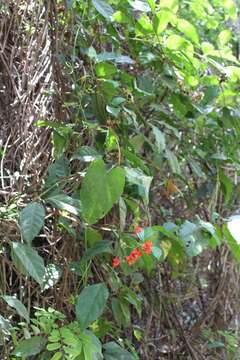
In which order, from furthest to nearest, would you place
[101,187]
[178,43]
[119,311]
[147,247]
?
1. [178,43]
2. [119,311]
3. [147,247]
4. [101,187]

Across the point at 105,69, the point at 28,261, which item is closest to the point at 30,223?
the point at 28,261

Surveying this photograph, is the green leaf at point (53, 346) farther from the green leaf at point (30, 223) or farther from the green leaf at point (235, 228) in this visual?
the green leaf at point (235, 228)

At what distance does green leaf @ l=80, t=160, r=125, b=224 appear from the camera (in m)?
1.02

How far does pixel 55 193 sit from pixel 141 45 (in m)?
0.64

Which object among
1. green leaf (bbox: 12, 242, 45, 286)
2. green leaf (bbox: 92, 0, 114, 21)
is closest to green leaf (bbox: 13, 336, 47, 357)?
green leaf (bbox: 12, 242, 45, 286)

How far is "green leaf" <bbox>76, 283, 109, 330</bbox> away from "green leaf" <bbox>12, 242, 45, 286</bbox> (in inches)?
4.1

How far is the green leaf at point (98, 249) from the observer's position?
47.0 inches

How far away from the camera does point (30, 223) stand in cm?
104

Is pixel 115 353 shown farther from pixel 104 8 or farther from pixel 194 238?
pixel 104 8

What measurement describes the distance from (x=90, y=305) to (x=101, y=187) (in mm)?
242

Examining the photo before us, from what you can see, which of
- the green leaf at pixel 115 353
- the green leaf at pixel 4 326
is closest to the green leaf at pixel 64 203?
the green leaf at pixel 4 326

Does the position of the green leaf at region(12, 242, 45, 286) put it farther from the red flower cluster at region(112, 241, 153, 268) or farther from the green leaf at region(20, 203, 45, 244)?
the red flower cluster at region(112, 241, 153, 268)

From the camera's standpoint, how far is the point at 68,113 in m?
1.44

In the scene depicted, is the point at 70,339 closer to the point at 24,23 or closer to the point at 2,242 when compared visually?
the point at 2,242
